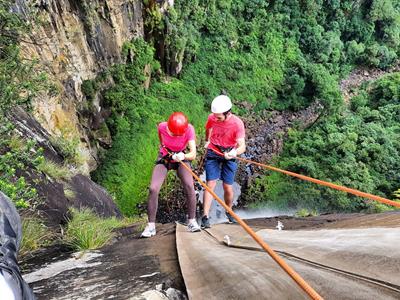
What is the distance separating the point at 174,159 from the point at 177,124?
471 millimetres

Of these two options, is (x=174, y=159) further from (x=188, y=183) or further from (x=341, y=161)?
(x=341, y=161)

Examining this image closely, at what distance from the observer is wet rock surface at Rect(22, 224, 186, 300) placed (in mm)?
2566

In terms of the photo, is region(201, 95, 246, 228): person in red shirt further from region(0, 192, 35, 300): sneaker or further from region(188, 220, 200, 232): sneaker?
region(0, 192, 35, 300): sneaker

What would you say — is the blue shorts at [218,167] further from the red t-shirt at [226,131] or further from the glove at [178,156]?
the glove at [178,156]

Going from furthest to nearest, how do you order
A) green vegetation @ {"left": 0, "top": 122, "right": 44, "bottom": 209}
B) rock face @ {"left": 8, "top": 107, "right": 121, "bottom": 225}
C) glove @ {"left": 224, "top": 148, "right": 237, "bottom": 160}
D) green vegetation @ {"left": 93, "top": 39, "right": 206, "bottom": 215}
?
1. green vegetation @ {"left": 93, "top": 39, "right": 206, "bottom": 215}
2. glove @ {"left": 224, "top": 148, "right": 237, "bottom": 160}
3. rock face @ {"left": 8, "top": 107, "right": 121, "bottom": 225}
4. green vegetation @ {"left": 0, "top": 122, "right": 44, "bottom": 209}

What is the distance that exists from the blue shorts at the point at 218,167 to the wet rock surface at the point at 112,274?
1.99 meters

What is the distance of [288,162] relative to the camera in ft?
72.4

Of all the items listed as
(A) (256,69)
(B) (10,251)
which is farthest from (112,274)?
(A) (256,69)

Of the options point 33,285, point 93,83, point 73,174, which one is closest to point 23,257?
point 33,285

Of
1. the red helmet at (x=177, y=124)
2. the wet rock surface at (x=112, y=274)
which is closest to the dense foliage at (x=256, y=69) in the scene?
the red helmet at (x=177, y=124)

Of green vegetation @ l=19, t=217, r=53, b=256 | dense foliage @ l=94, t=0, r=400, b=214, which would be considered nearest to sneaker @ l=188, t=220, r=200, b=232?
green vegetation @ l=19, t=217, r=53, b=256

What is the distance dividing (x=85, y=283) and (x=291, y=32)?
2884 cm

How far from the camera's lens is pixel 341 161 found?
2109 centimetres

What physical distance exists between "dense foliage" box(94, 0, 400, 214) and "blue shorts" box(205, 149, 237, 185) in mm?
10440
